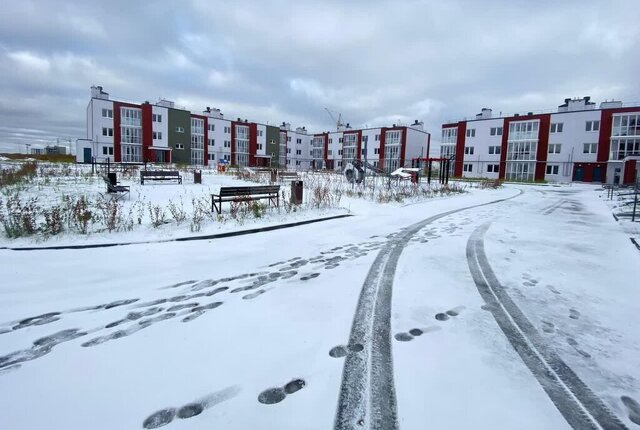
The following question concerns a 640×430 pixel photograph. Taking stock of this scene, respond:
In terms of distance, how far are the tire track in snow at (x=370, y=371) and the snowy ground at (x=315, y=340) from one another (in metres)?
0.02

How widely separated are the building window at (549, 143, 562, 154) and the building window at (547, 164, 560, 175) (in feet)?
6.26

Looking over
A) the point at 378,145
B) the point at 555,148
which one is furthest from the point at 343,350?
the point at 378,145

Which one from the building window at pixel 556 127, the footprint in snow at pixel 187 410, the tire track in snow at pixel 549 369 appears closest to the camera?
the footprint in snow at pixel 187 410

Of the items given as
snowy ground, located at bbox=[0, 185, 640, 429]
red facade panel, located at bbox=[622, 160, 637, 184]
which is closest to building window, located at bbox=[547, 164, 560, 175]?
red facade panel, located at bbox=[622, 160, 637, 184]

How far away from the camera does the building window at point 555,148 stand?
47.4m

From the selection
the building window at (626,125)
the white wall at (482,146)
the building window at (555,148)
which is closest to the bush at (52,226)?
the building window at (626,125)

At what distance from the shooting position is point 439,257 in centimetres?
672

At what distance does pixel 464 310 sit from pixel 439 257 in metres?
2.49

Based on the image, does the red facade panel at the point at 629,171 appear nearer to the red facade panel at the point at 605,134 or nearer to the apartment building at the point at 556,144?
the apartment building at the point at 556,144

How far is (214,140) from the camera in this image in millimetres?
67562

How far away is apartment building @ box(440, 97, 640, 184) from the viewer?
139ft

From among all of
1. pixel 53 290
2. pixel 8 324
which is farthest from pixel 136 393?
pixel 53 290

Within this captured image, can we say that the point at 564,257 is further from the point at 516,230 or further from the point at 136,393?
the point at 136,393

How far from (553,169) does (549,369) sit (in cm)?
5506
